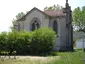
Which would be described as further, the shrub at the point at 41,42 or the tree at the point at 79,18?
the tree at the point at 79,18

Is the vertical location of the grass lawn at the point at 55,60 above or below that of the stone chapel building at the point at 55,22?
below

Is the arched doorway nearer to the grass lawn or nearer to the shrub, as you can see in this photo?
the shrub

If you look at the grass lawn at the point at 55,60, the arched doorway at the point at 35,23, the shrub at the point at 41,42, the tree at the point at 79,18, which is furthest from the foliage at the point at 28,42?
the tree at the point at 79,18

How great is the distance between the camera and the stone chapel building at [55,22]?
176 ft

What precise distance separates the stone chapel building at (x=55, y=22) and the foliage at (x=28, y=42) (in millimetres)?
9058

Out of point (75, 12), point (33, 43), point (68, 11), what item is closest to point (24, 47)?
point (33, 43)

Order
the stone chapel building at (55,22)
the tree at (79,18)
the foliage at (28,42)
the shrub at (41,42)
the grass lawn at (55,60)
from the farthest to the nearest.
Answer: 1. the tree at (79,18)
2. the stone chapel building at (55,22)
3. the foliage at (28,42)
4. the shrub at (41,42)
5. the grass lawn at (55,60)

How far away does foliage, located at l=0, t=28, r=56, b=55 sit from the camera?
43.3 metres

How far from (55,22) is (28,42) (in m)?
12.1

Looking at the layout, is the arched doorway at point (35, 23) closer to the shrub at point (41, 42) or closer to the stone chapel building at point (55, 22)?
the stone chapel building at point (55, 22)

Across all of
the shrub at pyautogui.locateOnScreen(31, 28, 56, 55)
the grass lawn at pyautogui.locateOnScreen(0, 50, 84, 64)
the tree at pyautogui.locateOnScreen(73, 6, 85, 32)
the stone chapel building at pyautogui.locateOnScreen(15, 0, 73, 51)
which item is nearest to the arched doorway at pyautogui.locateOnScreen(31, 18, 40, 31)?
the stone chapel building at pyautogui.locateOnScreen(15, 0, 73, 51)

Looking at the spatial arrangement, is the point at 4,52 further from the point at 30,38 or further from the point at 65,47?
the point at 65,47

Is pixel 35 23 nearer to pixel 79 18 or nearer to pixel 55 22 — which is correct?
pixel 55 22

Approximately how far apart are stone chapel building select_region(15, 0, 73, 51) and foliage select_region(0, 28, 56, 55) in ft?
29.7
